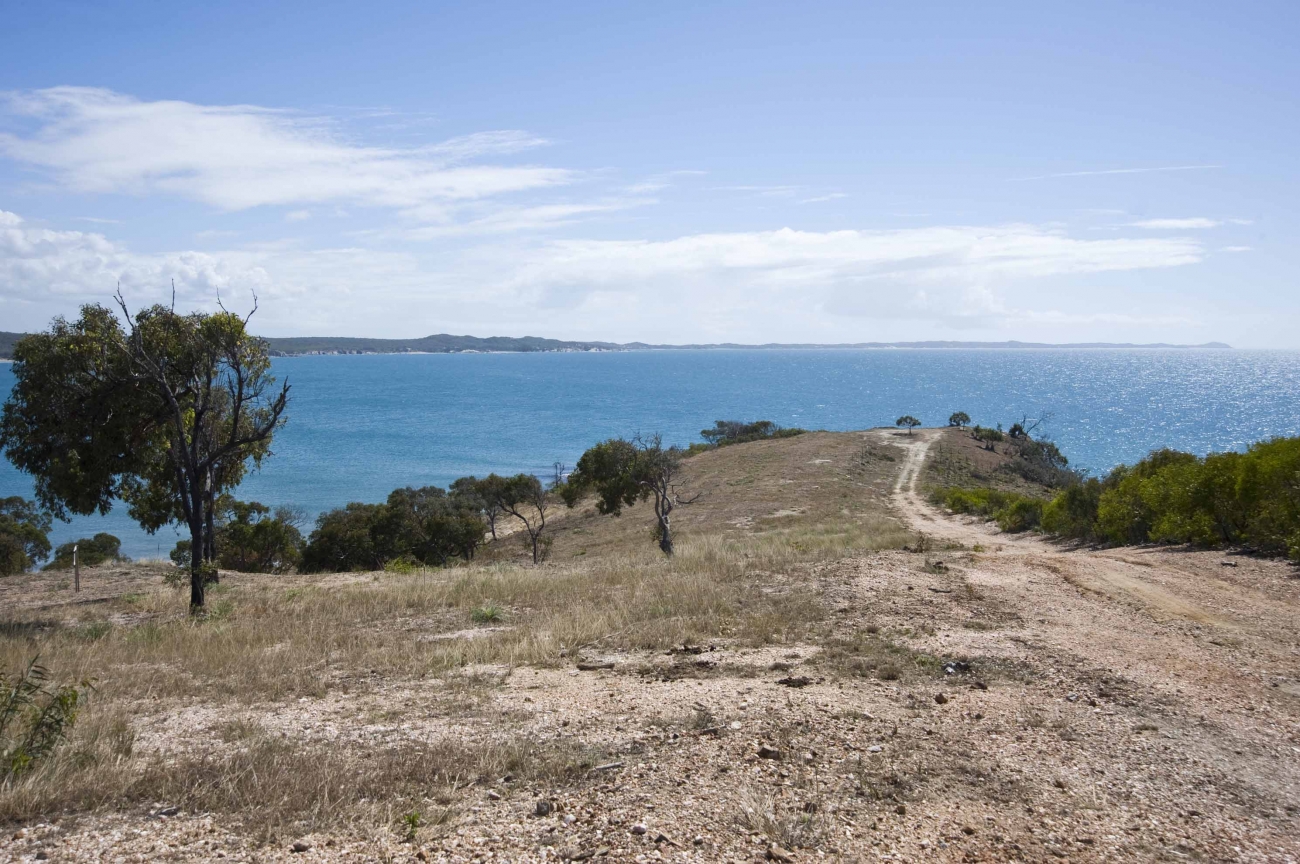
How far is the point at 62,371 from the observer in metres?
15.4

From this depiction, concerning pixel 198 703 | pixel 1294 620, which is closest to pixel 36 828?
pixel 198 703

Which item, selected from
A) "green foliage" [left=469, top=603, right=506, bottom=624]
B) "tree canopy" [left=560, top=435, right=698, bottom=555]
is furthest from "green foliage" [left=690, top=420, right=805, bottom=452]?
"green foliage" [left=469, top=603, right=506, bottom=624]

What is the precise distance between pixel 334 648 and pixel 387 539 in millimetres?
26812

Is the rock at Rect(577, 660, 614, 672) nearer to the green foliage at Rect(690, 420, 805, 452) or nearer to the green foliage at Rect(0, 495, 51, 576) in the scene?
the green foliage at Rect(0, 495, 51, 576)

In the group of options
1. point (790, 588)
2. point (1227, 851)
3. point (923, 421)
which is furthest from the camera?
point (923, 421)

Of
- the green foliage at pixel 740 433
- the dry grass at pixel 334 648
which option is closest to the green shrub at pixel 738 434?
the green foliage at pixel 740 433

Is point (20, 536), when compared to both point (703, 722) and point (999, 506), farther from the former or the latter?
point (999, 506)

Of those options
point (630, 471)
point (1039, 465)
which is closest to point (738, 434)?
point (1039, 465)

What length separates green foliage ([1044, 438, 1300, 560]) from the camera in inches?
614

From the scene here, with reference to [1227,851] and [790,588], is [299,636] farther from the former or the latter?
[1227,851]

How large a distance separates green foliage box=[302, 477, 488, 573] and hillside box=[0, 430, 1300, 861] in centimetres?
2035

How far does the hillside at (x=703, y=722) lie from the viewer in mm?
5078

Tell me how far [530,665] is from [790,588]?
5673mm

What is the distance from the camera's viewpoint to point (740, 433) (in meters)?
88.3
